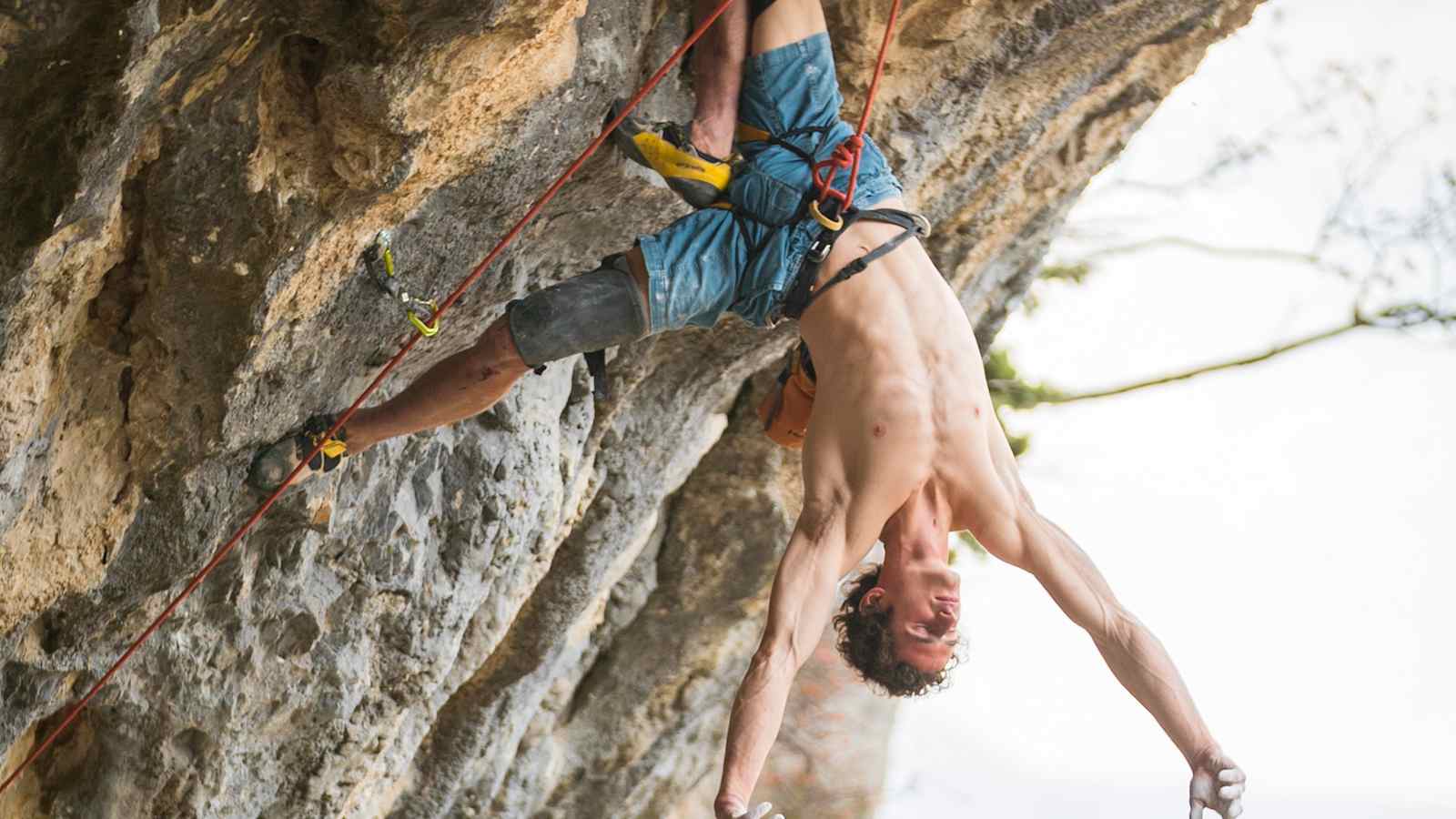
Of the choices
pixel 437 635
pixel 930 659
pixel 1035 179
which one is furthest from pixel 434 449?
pixel 1035 179

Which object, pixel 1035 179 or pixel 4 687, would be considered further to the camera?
pixel 1035 179

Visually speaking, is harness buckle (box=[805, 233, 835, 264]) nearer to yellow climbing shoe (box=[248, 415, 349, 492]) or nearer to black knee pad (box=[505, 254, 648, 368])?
black knee pad (box=[505, 254, 648, 368])

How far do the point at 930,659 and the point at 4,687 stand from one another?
2.05m

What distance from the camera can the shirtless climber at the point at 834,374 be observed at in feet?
11.7

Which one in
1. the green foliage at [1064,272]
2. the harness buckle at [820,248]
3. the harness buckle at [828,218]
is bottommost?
the harness buckle at [820,248]

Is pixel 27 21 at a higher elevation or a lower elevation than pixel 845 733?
higher

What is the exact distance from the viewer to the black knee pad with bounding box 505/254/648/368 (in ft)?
11.9

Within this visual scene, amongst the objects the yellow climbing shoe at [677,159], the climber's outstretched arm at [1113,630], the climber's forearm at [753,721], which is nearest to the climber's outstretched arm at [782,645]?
the climber's forearm at [753,721]

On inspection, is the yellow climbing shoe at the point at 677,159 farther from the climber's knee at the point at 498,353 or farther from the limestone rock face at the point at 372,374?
the climber's knee at the point at 498,353

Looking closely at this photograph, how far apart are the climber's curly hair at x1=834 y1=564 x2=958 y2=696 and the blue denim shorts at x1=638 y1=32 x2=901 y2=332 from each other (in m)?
0.71

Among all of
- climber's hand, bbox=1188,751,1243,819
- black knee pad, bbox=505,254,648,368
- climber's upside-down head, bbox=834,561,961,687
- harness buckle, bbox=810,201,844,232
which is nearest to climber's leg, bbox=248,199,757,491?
black knee pad, bbox=505,254,648,368

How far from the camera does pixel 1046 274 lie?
903 cm

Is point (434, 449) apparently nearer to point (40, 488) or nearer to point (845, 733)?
point (40, 488)

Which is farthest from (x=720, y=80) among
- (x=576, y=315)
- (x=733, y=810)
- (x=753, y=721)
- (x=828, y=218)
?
(x=733, y=810)
